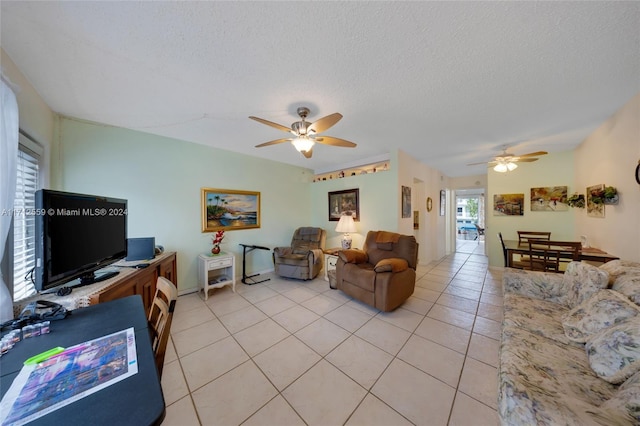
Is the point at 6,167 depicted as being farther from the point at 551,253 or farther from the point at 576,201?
the point at 576,201

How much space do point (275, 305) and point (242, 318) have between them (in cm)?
47

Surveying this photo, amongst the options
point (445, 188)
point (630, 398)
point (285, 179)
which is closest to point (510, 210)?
point (445, 188)

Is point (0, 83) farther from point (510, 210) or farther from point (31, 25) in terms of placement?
point (510, 210)

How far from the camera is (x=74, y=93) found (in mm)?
1870

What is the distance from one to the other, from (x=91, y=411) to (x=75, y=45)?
2144mm

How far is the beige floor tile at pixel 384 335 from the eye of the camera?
6.35 feet

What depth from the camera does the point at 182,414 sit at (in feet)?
4.29

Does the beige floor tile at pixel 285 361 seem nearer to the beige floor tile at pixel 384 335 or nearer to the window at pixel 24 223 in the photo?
the beige floor tile at pixel 384 335

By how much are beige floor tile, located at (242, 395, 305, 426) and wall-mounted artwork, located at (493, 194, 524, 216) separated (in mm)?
5172

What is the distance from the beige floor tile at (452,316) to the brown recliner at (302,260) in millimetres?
1955

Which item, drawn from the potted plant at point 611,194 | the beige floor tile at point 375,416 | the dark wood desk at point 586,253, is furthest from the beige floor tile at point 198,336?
the potted plant at point 611,194

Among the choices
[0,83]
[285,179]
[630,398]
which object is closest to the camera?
[630,398]

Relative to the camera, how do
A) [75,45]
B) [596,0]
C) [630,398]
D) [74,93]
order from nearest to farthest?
1. [630,398]
2. [596,0]
3. [75,45]
4. [74,93]

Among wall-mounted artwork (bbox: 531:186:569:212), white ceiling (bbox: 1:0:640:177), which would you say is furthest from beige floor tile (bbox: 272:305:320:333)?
wall-mounted artwork (bbox: 531:186:569:212)
